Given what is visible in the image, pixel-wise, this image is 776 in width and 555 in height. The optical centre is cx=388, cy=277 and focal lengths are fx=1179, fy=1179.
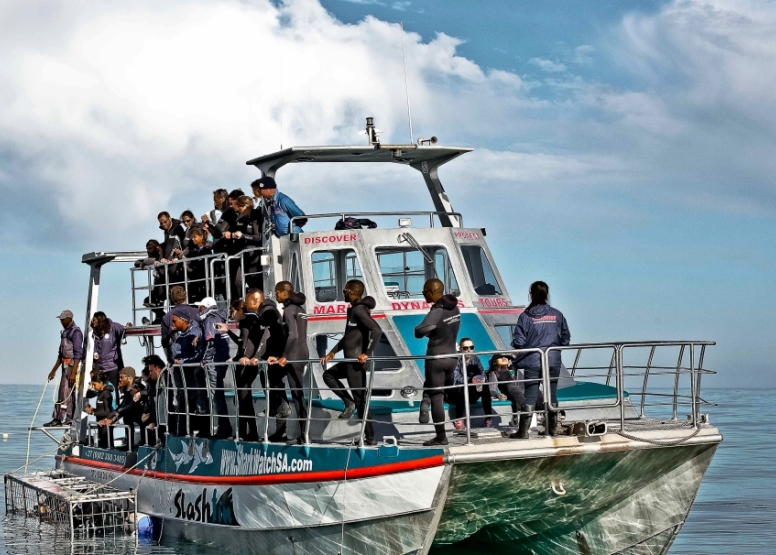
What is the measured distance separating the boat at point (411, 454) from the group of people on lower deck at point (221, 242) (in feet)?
0.54

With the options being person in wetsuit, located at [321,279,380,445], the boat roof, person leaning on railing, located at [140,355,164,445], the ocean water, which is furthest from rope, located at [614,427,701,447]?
person leaning on railing, located at [140,355,164,445]

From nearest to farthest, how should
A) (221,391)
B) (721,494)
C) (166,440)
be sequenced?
1. (221,391)
2. (166,440)
3. (721,494)

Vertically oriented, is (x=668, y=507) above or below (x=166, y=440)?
below

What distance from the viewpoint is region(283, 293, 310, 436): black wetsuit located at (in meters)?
11.9

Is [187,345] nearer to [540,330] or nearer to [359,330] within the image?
[359,330]

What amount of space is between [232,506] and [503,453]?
11.7ft

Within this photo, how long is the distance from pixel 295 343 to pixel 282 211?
292 centimetres

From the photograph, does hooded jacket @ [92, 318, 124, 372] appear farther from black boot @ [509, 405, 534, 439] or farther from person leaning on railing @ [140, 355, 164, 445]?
black boot @ [509, 405, 534, 439]

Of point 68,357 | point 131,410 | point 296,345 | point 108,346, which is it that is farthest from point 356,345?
point 68,357

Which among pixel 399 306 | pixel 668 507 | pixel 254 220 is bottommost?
pixel 668 507

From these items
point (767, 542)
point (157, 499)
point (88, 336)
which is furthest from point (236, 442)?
point (767, 542)

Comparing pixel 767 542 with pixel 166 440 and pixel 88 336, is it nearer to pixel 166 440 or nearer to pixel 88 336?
pixel 166 440

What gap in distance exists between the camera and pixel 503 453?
10.4 meters

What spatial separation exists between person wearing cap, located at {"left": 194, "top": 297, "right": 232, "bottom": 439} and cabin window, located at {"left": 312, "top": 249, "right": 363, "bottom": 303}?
130cm
